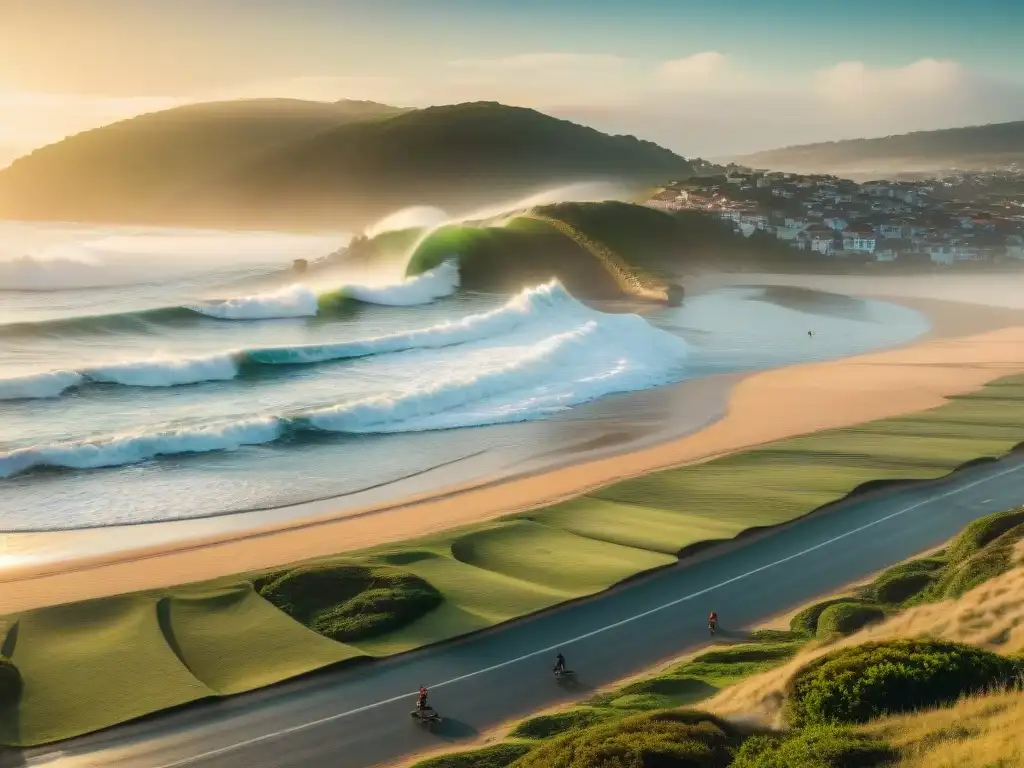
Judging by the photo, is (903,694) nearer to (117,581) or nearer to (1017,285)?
(117,581)

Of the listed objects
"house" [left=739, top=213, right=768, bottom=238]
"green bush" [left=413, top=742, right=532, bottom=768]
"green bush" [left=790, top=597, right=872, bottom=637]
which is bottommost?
"green bush" [left=790, top=597, right=872, bottom=637]

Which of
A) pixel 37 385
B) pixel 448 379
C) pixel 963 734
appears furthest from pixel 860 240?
pixel 963 734

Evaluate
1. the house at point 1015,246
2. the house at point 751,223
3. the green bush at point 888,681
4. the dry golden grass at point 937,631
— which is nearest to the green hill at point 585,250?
the house at point 751,223

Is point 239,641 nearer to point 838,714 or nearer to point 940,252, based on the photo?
point 838,714

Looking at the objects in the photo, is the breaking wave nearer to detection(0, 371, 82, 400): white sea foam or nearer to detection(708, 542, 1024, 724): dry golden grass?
detection(0, 371, 82, 400): white sea foam

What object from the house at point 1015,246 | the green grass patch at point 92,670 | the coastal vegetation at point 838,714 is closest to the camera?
the coastal vegetation at point 838,714

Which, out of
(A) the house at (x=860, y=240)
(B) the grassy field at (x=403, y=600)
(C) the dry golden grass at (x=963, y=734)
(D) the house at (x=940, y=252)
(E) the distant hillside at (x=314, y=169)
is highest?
(E) the distant hillside at (x=314, y=169)

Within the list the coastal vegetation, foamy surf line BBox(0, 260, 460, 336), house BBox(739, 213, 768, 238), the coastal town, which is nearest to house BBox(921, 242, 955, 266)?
the coastal town

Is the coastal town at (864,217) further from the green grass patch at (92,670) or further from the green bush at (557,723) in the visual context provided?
the green bush at (557,723)
